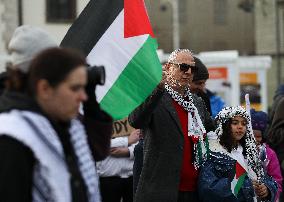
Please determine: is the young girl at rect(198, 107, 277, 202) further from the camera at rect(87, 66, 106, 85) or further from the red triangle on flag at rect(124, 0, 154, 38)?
the camera at rect(87, 66, 106, 85)

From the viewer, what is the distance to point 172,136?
17.2 ft

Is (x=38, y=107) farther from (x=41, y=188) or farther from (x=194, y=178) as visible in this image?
(x=194, y=178)

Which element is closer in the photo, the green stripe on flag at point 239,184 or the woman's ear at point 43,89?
the woman's ear at point 43,89

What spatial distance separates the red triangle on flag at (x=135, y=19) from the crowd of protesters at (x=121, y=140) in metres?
0.36

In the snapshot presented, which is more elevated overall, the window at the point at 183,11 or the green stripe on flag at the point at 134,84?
the window at the point at 183,11

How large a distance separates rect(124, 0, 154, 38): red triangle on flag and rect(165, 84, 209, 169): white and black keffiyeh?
0.48m

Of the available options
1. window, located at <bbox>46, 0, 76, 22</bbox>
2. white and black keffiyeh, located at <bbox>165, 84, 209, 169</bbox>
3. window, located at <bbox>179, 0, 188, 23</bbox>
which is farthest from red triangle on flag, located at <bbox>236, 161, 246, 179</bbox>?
window, located at <bbox>179, 0, 188, 23</bbox>

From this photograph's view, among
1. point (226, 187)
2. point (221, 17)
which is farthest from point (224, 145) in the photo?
point (221, 17)

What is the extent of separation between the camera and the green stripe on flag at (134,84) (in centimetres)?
482

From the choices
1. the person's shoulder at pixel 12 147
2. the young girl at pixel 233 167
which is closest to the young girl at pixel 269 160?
the young girl at pixel 233 167

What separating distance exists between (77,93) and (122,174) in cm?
426

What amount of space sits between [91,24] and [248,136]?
1683mm

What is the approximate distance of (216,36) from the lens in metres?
57.4

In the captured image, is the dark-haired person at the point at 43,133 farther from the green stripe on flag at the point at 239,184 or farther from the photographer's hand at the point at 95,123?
the green stripe on flag at the point at 239,184
